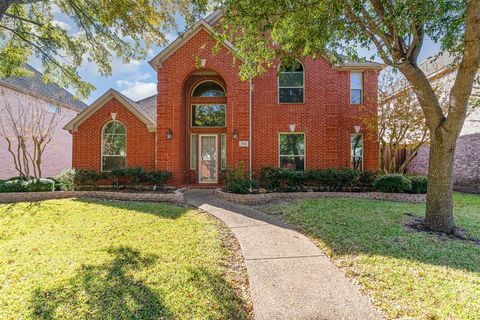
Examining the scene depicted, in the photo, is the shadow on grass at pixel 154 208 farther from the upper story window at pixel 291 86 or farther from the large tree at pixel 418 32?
the upper story window at pixel 291 86

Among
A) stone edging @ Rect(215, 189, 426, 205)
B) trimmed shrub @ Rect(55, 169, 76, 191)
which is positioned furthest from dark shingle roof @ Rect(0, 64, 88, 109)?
stone edging @ Rect(215, 189, 426, 205)

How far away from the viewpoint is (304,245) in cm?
475

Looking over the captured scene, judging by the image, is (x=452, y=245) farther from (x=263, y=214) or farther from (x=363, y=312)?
(x=263, y=214)

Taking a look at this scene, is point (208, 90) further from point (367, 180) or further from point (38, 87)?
point (38, 87)

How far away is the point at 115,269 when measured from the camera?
12.4 feet

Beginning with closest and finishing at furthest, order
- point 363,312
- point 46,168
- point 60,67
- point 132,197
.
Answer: point 363,312 → point 132,197 → point 60,67 → point 46,168

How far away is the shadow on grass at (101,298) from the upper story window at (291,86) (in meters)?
10.2

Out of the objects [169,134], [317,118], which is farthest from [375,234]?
[169,134]

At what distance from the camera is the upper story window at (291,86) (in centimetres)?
1188

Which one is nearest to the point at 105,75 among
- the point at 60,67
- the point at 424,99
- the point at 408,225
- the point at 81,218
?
the point at 60,67

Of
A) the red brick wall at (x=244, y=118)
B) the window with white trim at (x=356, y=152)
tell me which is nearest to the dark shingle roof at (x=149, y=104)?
the red brick wall at (x=244, y=118)

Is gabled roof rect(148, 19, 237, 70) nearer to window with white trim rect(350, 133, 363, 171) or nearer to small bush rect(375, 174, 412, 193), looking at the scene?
window with white trim rect(350, 133, 363, 171)

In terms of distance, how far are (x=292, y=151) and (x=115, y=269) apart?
9472 mm

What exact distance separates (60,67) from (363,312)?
576 inches
